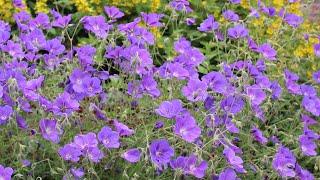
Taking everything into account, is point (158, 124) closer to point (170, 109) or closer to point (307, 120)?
point (170, 109)

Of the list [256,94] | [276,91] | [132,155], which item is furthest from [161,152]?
[276,91]

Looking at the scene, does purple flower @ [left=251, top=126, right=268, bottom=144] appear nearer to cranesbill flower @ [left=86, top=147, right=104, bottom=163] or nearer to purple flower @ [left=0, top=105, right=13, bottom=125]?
cranesbill flower @ [left=86, top=147, right=104, bottom=163]

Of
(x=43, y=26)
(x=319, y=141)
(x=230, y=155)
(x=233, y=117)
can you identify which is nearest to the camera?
(x=230, y=155)

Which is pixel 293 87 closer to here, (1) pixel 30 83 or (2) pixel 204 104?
(2) pixel 204 104

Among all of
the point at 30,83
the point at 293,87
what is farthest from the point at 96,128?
the point at 293,87

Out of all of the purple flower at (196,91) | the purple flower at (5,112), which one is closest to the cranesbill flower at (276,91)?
the purple flower at (196,91)

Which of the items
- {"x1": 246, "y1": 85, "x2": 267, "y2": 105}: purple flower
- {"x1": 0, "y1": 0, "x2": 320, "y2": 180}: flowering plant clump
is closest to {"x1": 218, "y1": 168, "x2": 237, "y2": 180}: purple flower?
{"x1": 0, "y1": 0, "x2": 320, "y2": 180}: flowering plant clump
